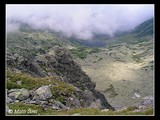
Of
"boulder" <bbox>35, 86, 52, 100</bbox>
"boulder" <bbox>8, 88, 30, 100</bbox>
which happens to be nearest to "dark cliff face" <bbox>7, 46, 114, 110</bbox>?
"boulder" <bbox>35, 86, 52, 100</bbox>

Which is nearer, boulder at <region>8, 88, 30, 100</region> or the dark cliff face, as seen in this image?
boulder at <region>8, 88, 30, 100</region>

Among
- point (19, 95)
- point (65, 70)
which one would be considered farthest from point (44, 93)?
point (65, 70)

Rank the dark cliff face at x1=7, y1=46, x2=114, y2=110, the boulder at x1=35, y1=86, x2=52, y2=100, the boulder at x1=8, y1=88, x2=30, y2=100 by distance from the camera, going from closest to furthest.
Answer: the boulder at x1=8, y1=88, x2=30, y2=100 < the boulder at x1=35, y1=86, x2=52, y2=100 < the dark cliff face at x1=7, y1=46, x2=114, y2=110

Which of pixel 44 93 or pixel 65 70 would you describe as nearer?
pixel 44 93

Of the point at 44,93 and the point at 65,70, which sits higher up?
the point at 44,93

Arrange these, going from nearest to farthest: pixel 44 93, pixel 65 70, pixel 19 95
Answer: pixel 19 95, pixel 44 93, pixel 65 70

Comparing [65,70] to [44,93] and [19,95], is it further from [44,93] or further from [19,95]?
[19,95]

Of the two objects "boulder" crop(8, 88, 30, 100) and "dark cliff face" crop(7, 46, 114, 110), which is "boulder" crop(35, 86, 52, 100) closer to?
"boulder" crop(8, 88, 30, 100)

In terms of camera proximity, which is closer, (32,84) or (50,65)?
(32,84)
